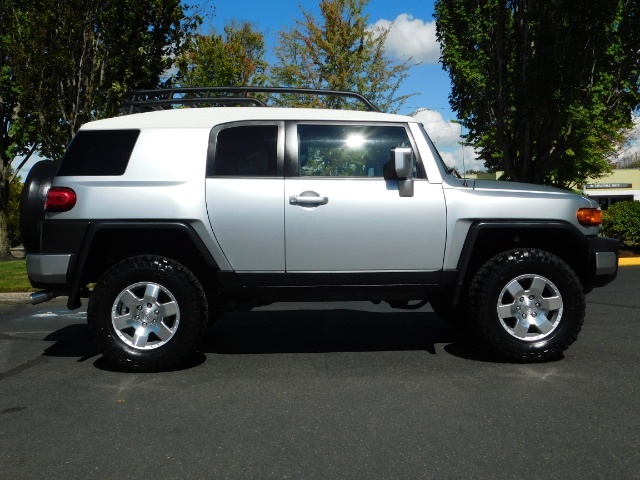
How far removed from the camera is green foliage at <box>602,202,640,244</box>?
18.5 metres

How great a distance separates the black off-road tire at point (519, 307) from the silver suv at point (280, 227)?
0.01 metres

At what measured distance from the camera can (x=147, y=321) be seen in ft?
18.4

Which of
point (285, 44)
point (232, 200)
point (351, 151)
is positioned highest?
point (285, 44)

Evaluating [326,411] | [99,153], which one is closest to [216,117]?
[99,153]

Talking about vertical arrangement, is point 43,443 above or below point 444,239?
below

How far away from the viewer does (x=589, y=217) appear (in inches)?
230

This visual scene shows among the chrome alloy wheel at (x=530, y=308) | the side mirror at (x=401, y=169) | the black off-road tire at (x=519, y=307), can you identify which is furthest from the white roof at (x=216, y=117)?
the chrome alloy wheel at (x=530, y=308)

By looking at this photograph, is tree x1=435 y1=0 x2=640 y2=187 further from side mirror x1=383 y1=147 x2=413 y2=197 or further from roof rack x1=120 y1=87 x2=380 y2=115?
side mirror x1=383 y1=147 x2=413 y2=197

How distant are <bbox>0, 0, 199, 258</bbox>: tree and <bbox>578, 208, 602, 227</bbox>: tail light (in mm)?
12052

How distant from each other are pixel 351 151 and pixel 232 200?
1.04m

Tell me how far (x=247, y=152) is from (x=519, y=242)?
2352 millimetres

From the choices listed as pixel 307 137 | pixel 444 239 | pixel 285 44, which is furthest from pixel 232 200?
pixel 285 44

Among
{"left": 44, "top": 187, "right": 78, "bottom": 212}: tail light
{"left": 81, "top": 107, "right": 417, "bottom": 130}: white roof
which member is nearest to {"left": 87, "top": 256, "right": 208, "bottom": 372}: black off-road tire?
{"left": 44, "top": 187, "right": 78, "bottom": 212}: tail light

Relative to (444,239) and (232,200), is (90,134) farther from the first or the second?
(444,239)
